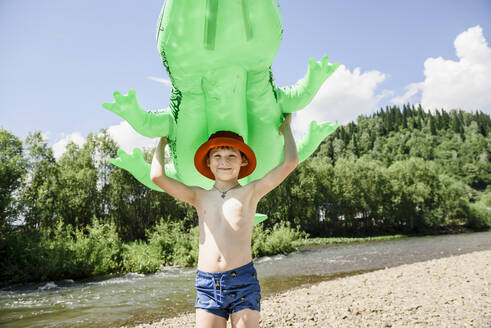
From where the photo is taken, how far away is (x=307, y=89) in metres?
1.91

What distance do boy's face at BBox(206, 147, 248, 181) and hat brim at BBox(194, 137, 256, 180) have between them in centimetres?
4

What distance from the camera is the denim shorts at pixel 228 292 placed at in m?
1.51

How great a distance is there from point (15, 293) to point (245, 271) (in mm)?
10372

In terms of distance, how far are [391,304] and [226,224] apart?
182 inches

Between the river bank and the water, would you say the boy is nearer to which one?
the river bank

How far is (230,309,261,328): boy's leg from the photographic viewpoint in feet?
4.83

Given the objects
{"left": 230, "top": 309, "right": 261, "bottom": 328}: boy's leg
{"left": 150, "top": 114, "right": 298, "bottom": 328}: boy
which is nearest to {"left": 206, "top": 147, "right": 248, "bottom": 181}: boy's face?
{"left": 150, "top": 114, "right": 298, "bottom": 328}: boy

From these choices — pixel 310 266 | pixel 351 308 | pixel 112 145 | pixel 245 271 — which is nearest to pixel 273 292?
pixel 351 308

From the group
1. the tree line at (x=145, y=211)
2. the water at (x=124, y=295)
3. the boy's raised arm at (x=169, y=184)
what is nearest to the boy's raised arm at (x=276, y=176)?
the boy's raised arm at (x=169, y=184)

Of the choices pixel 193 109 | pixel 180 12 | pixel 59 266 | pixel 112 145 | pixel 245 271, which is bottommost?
pixel 59 266

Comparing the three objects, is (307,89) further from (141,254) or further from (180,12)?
(141,254)

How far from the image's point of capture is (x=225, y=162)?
1.71 meters

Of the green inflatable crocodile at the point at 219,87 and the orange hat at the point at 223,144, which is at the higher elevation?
the green inflatable crocodile at the point at 219,87

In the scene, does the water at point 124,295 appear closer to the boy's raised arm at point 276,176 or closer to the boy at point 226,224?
the boy at point 226,224
